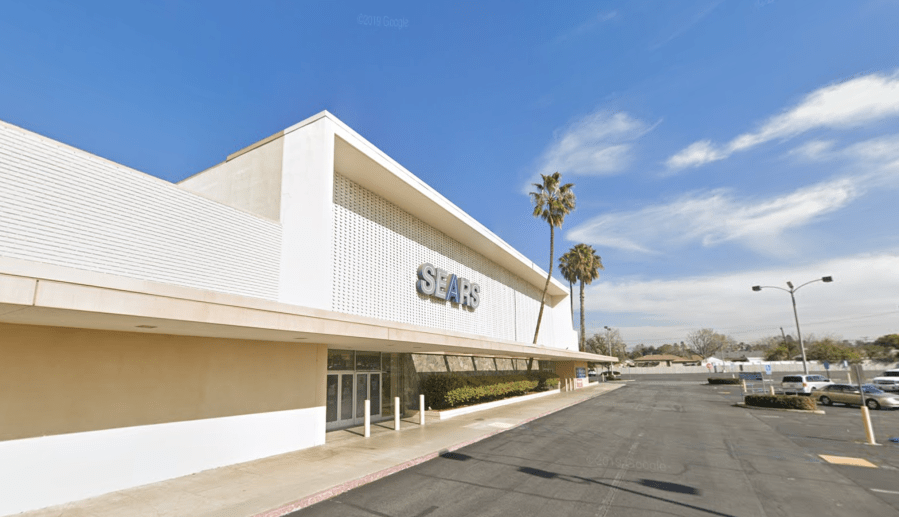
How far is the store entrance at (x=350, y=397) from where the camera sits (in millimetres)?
17812

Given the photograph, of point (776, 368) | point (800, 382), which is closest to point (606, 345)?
point (776, 368)

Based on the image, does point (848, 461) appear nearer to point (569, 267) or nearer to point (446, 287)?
point (446, 287)

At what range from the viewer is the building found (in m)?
8.12

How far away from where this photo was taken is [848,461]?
12031mm

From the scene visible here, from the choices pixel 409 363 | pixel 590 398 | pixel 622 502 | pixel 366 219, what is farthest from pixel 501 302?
pixel 622 502

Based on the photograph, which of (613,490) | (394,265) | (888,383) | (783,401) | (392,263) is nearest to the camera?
(613,490)

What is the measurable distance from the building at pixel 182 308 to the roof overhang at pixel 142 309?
3 cm

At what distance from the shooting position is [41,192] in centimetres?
932

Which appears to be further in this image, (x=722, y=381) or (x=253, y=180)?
(x=722, y=381)

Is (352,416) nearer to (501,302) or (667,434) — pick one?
(667,434)

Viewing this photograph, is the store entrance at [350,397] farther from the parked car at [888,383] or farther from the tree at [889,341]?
the tree at [889,341]

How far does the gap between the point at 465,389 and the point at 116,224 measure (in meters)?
17.5

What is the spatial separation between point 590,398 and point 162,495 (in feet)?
104

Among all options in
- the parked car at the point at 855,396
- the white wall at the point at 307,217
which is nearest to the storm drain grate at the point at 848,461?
the white wall at the point at 307,217
